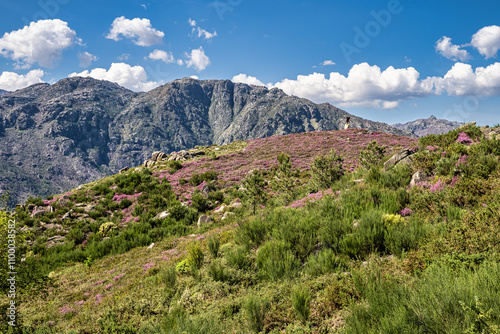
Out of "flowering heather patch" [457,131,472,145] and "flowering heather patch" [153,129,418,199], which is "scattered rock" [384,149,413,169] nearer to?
"flowering heather patch" [457,131,472,145]

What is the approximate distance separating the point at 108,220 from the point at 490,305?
20.0m

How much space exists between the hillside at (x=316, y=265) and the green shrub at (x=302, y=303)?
2cm

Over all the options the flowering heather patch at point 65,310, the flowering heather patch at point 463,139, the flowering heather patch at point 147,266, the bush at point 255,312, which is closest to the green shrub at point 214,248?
the flowering heather patch at point 147,266

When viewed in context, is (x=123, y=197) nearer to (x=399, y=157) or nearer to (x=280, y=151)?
(x=399, y=157)

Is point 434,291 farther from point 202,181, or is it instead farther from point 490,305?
point 202,181

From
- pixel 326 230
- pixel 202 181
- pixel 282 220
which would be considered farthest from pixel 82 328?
pixel 202 181

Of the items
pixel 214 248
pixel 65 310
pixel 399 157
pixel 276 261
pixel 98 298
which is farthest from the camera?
pixel 399 157

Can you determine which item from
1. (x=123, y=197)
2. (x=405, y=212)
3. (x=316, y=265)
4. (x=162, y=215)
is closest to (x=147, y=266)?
(x=316, y=265)

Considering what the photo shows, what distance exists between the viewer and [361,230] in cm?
552

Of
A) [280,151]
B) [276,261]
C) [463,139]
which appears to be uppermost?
[280,151]

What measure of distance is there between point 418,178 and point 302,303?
7.04 meters

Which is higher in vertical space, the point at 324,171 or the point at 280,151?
the point at 280,151

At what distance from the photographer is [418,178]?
842cm

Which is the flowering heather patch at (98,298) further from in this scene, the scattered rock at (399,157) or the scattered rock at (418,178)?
the scattered rock at (399,157)
